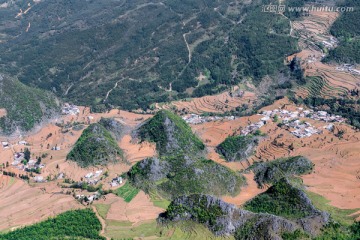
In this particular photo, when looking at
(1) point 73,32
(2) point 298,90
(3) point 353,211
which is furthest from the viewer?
(1) point 73,32

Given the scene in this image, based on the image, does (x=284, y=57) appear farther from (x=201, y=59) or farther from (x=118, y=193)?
(x=118, y=193)

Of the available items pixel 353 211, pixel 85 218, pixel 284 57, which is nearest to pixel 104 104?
pixel 284 57

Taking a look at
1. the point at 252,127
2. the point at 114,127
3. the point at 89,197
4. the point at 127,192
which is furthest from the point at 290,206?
the point at 114,127

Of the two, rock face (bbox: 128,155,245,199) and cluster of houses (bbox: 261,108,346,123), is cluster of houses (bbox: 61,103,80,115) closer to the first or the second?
rock face (bbox: 128,155,245,199)

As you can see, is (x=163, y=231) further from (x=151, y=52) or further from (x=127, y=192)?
(x=151, y=52)

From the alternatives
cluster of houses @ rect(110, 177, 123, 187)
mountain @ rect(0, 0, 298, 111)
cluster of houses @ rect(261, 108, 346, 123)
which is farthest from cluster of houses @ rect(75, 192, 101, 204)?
mountain @ rect(0, 0, 298, 111)

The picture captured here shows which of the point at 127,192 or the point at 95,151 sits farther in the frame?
the point at 95,151

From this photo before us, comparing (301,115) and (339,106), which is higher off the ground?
(301,115)
